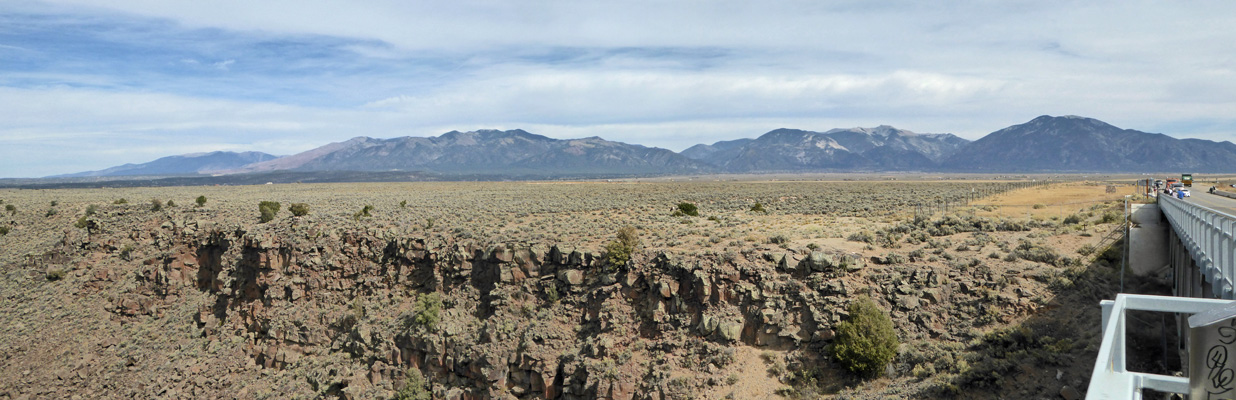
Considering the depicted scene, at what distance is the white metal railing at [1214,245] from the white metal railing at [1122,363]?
1.94 m

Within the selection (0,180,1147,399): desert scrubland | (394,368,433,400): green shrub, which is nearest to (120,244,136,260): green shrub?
(0,180,1147,399): desert scrubland

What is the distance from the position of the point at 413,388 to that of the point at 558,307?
570 centimetres

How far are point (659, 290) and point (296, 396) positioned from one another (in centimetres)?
1390

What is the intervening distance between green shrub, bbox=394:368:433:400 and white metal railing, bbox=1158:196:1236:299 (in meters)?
20.7

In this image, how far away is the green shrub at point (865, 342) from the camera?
695 inches

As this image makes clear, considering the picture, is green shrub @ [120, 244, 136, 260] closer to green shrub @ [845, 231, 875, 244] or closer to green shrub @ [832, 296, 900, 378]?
green shrub @ [832, 296, 900, 378]

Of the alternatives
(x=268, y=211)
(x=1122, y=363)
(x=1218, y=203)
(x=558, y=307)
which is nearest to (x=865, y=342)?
(x=558, y=307)

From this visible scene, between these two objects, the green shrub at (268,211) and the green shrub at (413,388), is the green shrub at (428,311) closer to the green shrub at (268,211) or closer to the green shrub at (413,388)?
the green shrub at (413,388)

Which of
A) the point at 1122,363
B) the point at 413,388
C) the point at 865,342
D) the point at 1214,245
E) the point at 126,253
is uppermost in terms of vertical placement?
the point at 1214,245

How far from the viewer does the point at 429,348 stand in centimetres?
2286

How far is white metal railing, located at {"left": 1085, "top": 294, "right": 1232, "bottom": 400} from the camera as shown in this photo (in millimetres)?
5180

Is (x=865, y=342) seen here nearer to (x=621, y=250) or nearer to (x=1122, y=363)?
(x=621, y=250)

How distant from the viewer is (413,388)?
73.6 feet

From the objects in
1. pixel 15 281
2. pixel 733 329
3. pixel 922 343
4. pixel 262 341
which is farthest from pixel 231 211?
pixel 922 343
